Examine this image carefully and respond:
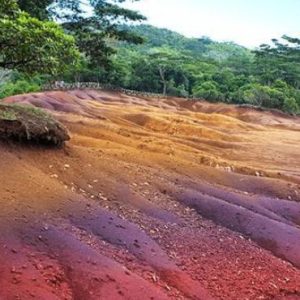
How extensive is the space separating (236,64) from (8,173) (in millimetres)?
65134

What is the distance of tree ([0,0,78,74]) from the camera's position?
10180 millimetres

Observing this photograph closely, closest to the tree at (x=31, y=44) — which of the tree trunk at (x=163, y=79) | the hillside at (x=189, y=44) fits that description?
the tree trunk at (x=163, y=79)

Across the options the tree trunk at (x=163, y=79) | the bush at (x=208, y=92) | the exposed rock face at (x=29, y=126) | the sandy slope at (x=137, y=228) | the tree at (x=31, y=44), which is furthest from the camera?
the tree trunk at (x=163, y=79)

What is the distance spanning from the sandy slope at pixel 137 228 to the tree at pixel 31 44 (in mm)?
1875

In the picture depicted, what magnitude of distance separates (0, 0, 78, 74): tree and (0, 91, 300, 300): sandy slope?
73.8 inches

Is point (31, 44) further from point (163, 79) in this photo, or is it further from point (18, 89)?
point (163, 79)

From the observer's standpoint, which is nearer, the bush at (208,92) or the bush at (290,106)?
the bush at (290,106)

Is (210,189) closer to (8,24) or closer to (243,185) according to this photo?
(243,185)

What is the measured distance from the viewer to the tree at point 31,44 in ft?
33.4

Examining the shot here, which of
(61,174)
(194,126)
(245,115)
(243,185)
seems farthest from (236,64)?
(61,174)

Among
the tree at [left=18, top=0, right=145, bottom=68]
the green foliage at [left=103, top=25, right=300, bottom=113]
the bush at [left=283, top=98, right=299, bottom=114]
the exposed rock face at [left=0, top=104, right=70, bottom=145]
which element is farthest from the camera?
the green foliage at [left=103, top=25, right=300, bottom=113]

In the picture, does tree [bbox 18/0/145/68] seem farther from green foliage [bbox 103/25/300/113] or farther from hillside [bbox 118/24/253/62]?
hillside [bbox 118/24/253/62]

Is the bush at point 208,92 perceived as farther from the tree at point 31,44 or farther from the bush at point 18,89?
the tree at point 31,44

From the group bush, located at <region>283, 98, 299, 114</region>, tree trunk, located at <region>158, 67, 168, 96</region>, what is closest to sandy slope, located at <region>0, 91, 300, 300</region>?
bush, located at <region>283, 98, 299, 114</region>
